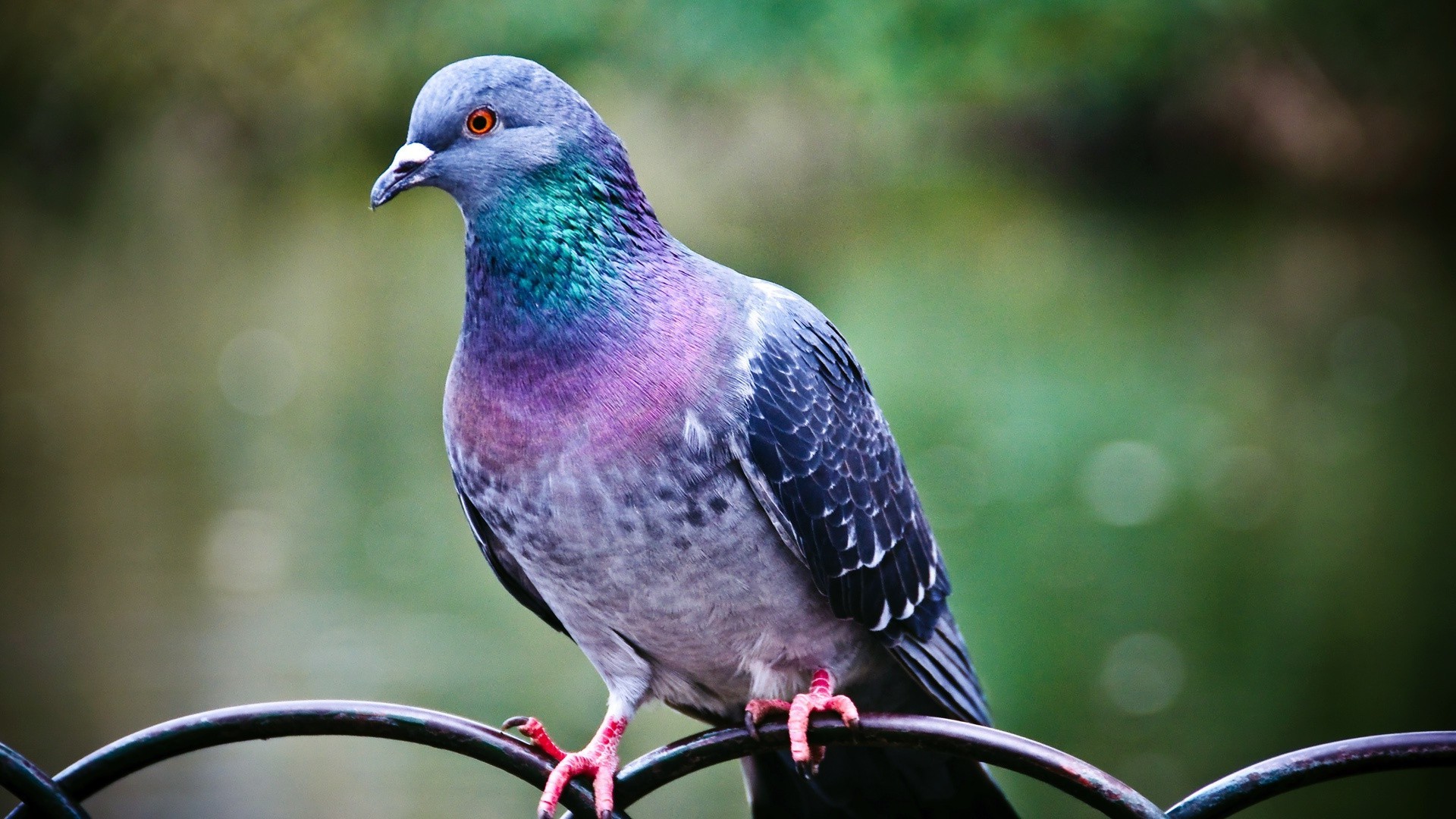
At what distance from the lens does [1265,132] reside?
19.7 meters

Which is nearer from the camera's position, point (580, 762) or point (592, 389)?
point (592, 389)

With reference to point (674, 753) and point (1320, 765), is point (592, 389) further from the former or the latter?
point (1320, 765)

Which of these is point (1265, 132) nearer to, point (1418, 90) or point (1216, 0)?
point (1418, 90)

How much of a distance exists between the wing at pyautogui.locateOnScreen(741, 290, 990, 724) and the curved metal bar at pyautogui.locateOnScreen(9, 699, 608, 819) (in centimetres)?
70

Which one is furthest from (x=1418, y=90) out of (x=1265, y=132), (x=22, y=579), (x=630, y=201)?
(x=630, y=201)

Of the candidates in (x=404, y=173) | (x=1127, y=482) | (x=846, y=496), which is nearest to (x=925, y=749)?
(x=846, y=496)

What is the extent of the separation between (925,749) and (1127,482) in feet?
27.6

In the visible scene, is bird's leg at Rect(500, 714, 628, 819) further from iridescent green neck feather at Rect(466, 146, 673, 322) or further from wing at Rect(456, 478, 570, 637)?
iridescent green neck feather at Rect(466, 146, 673, 322)

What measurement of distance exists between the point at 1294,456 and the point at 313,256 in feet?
37.2

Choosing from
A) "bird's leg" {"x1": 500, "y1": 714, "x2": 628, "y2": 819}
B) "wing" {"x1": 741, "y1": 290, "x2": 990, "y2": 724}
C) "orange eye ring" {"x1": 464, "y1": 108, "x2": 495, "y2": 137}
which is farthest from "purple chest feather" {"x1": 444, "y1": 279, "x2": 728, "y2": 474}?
"bird's leg" {"x1": 500, "y1": 714, "x2": 628, "y2": 819}

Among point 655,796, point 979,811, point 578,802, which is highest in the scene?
point 578,802

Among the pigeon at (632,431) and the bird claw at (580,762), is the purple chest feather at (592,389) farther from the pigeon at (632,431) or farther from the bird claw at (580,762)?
the bird claw at (580,762)

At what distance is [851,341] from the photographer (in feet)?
39.2

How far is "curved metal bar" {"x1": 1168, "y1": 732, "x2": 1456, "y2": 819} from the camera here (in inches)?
62.4
